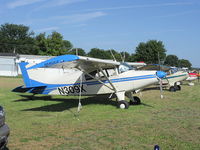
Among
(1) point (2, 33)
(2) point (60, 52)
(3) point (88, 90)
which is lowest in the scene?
(3) point (88, 90)

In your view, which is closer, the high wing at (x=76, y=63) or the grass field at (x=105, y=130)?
the grass field at (x=105, y=130)

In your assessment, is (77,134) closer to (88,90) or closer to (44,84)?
(88,90)

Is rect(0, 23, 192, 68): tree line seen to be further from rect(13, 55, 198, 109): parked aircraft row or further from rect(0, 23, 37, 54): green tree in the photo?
rect(13, 55, 198, 109): parked aircraft row

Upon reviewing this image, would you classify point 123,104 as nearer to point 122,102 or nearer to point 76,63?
point 122,102

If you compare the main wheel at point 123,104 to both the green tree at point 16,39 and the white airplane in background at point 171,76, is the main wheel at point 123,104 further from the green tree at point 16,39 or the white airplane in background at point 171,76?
the green tree at point 16,39

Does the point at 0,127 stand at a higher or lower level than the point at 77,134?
higher

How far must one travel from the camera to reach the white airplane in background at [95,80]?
10.2 m

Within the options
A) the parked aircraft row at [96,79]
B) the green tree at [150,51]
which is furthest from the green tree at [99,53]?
the parked aircraft row at [96,79]

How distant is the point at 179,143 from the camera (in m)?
5.22

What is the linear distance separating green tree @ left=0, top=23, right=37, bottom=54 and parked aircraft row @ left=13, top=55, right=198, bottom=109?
7291cm

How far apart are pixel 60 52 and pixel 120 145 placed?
59850mm

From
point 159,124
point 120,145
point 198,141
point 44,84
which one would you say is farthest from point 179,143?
point 44,84

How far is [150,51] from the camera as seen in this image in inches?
2685

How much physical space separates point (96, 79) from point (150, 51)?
197 feet
